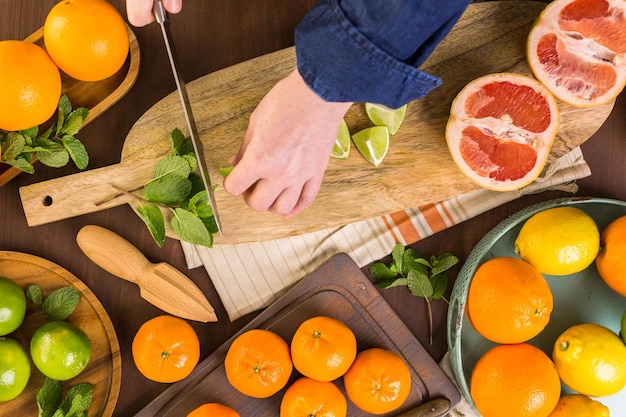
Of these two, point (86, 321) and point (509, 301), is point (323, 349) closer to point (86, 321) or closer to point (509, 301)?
point (509, 301)

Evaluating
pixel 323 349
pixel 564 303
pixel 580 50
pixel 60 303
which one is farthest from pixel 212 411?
pixel 580 50

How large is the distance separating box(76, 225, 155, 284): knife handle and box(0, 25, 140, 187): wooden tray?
0.18 m

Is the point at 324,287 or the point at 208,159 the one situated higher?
the point at 208,159

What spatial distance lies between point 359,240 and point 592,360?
461mm

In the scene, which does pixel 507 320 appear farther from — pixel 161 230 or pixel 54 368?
pixel 54 368

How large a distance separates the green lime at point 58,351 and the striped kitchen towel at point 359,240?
31 cm

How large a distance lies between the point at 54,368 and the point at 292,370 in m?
0.42

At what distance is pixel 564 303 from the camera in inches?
43.9

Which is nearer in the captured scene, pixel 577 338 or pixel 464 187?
pixel 577 338

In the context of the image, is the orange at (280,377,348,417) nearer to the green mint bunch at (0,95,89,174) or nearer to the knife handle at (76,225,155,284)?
the knife handle at (76,225,155,284)

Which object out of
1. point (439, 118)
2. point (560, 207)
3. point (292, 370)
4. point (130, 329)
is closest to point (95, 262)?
point (130, 329)

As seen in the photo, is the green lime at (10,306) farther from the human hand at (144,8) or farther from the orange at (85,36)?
the human hand at (144,8)

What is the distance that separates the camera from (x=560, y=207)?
1.08 m

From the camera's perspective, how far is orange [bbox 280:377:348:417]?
1050 mm
